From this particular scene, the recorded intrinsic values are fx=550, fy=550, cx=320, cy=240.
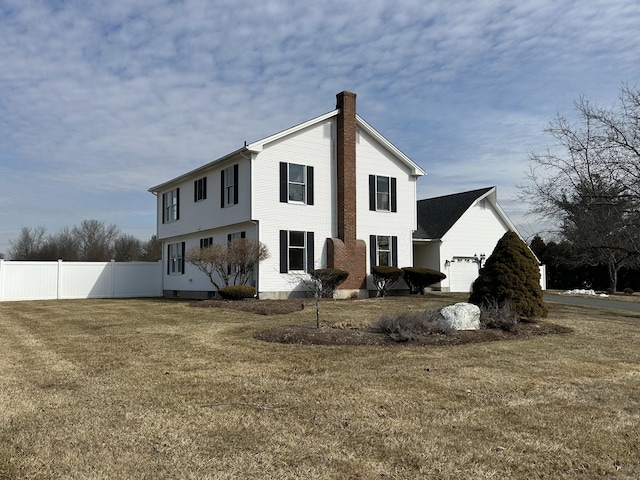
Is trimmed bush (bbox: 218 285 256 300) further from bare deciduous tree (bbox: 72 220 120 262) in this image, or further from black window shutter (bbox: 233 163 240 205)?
bare deciduous tree (bbox: 72 220 120 262)

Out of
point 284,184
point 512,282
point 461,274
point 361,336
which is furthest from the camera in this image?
point 461,274

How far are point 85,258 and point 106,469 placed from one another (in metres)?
56.6

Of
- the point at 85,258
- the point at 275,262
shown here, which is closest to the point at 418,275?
the point at 275,262

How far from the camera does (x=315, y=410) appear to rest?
5523mm

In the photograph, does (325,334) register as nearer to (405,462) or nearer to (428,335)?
(428,335)

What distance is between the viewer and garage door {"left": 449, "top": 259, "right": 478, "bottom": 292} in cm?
2759

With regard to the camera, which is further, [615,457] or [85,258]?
[85,258]

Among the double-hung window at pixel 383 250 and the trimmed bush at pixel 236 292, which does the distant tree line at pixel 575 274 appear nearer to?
the double-hung window at pixel 383 250

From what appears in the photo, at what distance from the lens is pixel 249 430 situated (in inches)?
193

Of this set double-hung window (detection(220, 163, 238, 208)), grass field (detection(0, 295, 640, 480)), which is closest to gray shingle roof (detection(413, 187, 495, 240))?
double-hung window (detection(220, 163, 238, 208))

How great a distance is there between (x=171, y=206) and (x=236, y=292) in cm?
1089

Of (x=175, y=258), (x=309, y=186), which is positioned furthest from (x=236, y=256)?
(x=175, y=258)

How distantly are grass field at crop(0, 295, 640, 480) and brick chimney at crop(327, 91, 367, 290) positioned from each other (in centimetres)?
1220

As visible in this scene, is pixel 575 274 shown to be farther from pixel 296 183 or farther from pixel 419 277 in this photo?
pixel 296 183
